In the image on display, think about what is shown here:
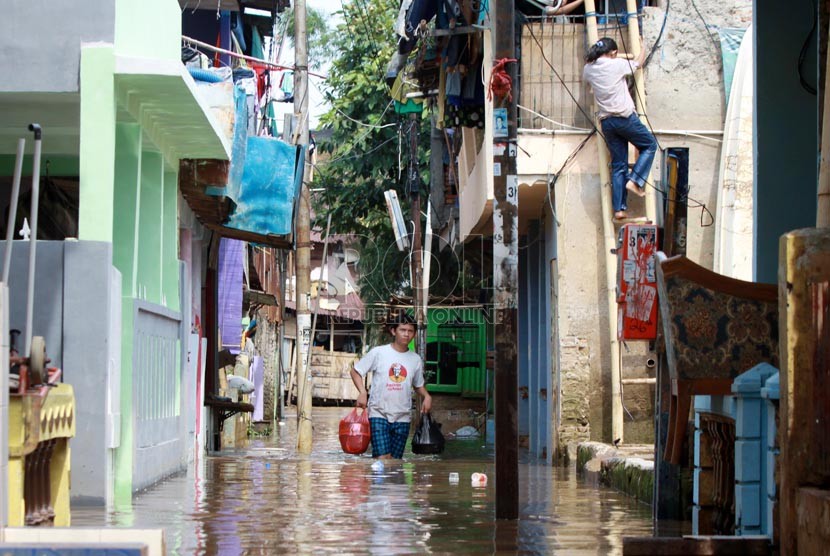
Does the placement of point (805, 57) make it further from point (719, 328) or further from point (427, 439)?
point (427, 439)

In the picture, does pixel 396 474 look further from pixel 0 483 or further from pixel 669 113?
pixel 0 483

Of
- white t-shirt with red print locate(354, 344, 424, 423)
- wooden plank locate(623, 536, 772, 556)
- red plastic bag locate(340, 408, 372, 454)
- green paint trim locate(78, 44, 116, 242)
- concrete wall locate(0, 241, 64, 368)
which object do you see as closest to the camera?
wooden plank locate(623, 536, 772, 556)

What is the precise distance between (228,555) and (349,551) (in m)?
0.70

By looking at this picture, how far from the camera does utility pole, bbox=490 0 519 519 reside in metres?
9.38

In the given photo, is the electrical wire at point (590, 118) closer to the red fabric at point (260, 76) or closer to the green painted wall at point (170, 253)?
the green painted wall at point (170, 253)

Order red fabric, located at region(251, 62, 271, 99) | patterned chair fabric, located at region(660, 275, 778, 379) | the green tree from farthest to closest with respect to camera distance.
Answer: the green tree → red fabric, located at region(251, 62, 271, 99) → patterned chair fabric, located at region(660, 275, 778, 379)

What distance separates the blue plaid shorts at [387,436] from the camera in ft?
53.4

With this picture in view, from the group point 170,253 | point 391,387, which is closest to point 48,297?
point 170,253

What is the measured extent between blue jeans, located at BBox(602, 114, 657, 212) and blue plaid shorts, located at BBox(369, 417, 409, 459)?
150 inches

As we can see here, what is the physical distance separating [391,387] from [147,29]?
610 centimetres

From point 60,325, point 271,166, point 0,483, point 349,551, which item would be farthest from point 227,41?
point 0,483

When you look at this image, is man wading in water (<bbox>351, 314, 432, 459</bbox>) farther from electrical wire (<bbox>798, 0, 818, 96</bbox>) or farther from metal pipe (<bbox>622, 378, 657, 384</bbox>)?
electrical wire (<bbox>798, 0, 818, 96</bbox>)

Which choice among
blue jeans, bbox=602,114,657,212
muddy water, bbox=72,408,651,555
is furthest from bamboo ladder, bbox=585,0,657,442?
muddy water, bbox=72,408,651,555

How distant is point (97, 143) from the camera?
1053 cm
